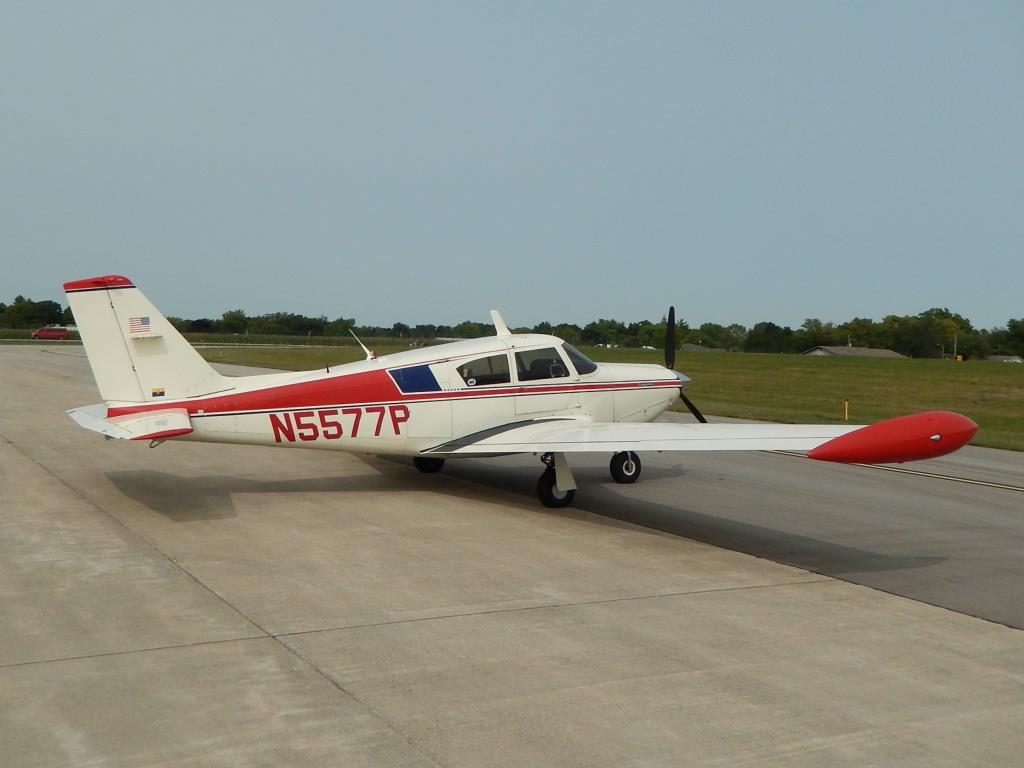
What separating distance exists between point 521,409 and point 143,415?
4.85 meters

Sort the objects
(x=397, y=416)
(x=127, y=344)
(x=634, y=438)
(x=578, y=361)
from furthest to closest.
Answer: (x=578, y=361) < (x=397, y=416) < (x=634, y=438) < (x=127, y=344)

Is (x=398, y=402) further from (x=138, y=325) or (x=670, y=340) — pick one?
(x=670, y=340)

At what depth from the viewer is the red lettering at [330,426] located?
12.0 meters

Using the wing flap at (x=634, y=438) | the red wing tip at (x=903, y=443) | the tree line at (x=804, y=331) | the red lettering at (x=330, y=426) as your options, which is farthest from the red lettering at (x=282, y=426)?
the tree line at (x=804, y=331)

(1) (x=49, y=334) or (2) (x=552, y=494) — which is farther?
(1) (x=49, y=334)

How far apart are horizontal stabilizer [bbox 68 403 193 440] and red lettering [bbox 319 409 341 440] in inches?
62.5

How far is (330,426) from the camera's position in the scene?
12031 mm

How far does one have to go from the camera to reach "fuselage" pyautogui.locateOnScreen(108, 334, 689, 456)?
460 inches

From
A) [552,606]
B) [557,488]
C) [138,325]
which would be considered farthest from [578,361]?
[552,606]

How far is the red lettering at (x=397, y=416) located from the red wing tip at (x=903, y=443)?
5.55 m

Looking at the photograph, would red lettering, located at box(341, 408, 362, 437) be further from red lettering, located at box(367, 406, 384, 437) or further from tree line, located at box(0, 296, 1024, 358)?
tree line, located at box(0, 296, 1024, 358)

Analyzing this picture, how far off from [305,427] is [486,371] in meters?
2.62

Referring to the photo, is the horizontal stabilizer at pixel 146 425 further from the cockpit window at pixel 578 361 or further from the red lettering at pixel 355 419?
the cockpit window at pixel 578 361

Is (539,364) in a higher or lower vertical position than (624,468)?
higher
